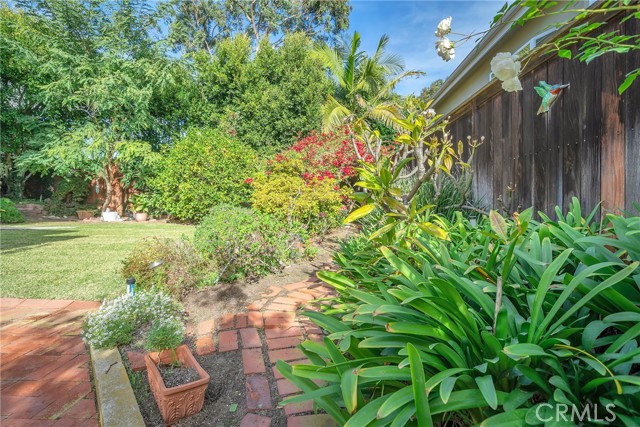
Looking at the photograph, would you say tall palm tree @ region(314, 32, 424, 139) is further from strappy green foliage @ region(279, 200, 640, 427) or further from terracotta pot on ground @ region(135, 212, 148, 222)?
strappy green foliage @ region(279, 200, 640, 427)

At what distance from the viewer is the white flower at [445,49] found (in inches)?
70.3

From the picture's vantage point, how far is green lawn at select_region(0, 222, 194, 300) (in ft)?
12.7

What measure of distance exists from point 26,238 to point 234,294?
6809 mm

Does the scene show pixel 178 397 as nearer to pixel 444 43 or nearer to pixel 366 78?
pixel 444 43

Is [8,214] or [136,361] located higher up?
[8,214]

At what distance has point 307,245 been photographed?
462cm

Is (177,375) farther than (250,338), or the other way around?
(250,338)

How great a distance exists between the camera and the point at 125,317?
2535mm

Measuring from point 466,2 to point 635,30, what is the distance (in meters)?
5.33

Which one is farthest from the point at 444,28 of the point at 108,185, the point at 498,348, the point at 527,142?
the point at 108,185

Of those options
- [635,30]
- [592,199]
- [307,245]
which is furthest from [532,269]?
[307,245]


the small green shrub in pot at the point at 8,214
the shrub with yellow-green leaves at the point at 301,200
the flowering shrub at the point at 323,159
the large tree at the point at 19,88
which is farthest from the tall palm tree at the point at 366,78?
the small green shrub in pot at the point at 8,214

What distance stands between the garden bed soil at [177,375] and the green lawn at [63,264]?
85.1 inches

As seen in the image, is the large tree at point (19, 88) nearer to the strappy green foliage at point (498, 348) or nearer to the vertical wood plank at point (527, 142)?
the vertical wood plank at point (527, 142)
